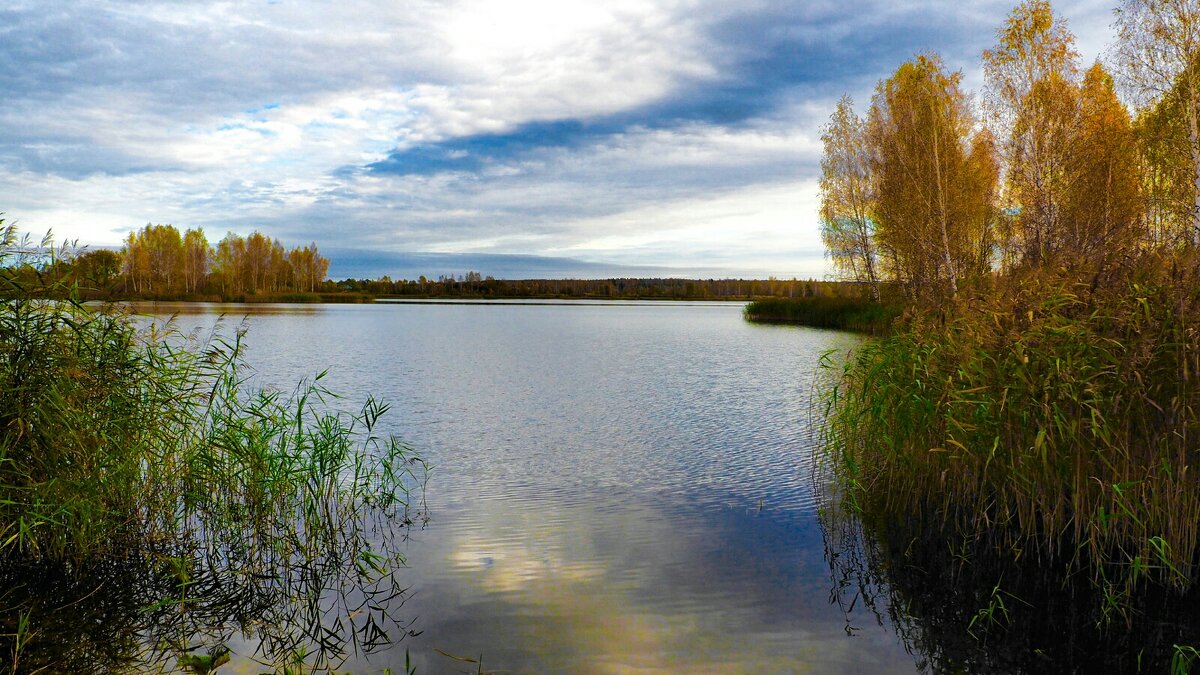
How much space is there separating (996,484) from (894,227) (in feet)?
75.5

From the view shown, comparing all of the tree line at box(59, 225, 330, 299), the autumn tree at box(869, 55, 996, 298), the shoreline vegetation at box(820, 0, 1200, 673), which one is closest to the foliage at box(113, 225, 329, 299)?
the tree line at box(59, 225, 330, 299)

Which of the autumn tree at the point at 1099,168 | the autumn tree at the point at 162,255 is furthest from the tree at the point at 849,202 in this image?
the autumn tree at the point at 162,255

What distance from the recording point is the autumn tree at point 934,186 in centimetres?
2545

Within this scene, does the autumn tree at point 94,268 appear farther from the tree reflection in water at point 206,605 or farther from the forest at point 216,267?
the forest at point 216,267

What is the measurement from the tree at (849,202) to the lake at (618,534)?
70.4 ft

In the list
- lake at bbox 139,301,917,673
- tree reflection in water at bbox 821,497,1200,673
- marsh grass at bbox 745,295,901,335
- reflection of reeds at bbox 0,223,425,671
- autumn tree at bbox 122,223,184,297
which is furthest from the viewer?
autumn tree at bbox 122,223,184,297

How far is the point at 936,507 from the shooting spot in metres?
7.32

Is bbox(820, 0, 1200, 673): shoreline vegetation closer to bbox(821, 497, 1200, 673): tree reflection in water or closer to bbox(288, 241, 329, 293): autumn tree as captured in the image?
bbox(821, 497, 1200, 673): tree reflection in water

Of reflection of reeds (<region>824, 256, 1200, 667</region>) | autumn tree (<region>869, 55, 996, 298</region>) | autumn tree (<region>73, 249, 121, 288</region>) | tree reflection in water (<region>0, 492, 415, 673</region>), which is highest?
autumn tree (<region>869, 55, 996, 298</region>)

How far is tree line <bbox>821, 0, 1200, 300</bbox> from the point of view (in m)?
22.5

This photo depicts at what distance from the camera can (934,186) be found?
25.6 metres

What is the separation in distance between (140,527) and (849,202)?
36158 mm

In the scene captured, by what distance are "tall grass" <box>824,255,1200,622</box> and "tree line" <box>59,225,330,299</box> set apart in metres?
86.7

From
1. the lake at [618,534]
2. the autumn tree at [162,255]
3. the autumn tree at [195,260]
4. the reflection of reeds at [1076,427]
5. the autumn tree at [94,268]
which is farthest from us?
the autumn tree at [195,260]
